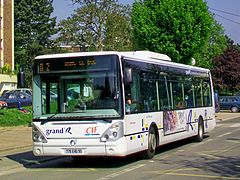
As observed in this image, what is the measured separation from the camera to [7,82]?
48781 mm

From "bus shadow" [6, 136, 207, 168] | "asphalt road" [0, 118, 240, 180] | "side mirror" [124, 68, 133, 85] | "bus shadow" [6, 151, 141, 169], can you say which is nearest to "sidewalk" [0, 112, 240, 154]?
"asphalt road" [0, 118, 240, 180]

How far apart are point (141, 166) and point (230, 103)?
126 feet

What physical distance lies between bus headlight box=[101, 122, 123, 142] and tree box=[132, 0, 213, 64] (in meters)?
24.5

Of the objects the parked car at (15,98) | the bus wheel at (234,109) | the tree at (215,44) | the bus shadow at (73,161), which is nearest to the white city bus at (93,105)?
the bus shadow at (73,161)

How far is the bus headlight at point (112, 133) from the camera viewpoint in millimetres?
12664

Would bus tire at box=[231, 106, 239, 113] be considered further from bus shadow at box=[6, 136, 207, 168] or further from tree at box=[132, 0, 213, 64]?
bus shadow at box=[6, 136, 207, 168]

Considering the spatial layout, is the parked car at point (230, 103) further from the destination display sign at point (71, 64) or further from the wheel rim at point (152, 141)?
the destination display sign at point (71, 64)

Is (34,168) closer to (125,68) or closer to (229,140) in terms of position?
(125,68)

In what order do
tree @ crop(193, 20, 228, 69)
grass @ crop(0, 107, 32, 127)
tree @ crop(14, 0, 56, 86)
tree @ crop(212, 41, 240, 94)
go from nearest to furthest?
grass @ crop(0, 107, 32, 127), tree @ crop(212, 41, 240, 94), tree @ crop(193, 20, 228, 69), tree @ crop(14, 0, 56, 86)

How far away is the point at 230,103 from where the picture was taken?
50656 mm

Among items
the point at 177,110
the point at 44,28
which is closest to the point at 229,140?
the point at 177,110

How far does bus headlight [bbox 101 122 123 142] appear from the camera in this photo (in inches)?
499

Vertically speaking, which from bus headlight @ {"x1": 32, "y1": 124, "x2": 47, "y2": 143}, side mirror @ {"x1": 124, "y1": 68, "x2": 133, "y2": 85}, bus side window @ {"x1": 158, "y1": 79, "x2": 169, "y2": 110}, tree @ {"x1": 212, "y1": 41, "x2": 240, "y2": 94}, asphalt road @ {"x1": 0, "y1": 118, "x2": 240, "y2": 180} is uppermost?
tree @ {"x1": 212, "y1": 41, "x2": 240, "y2": 94}

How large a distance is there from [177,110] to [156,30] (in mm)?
20445
